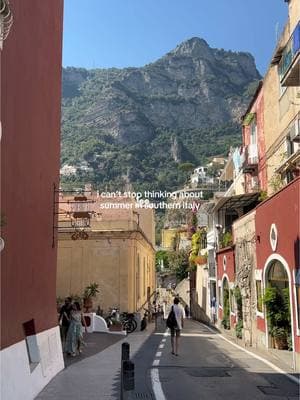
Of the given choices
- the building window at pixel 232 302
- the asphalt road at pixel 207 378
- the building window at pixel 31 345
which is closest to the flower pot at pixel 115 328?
the building window at pixel 232 302

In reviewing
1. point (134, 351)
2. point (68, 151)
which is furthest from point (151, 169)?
point (134, 351)

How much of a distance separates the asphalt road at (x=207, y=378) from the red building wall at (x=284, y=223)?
208 cm

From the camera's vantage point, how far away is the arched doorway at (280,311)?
15.6 m

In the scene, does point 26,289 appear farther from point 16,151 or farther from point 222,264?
point 222,264

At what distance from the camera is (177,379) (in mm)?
10539

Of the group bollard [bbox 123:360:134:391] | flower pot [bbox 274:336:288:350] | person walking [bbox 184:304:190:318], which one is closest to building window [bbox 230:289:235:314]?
flower pot [bbox 274:336:288:350]

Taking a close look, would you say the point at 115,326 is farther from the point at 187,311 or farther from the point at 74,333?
the point at 187,311

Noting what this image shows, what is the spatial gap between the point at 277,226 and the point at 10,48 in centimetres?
1031

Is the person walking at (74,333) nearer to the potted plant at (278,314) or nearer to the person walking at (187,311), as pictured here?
the potted plant at (278,314)

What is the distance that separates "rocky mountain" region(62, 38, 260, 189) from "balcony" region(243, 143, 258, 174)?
71.6 meters

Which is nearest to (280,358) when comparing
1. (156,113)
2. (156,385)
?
(156,385)

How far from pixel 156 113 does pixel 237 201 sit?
125 metres

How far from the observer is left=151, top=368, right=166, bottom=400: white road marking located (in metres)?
8.75

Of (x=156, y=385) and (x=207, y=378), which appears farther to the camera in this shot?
(x=207, y=378)
